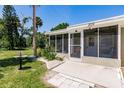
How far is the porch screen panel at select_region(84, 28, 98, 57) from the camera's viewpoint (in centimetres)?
971

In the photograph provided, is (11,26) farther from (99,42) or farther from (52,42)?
(99,42)

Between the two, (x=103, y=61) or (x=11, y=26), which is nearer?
(x=103, y=61)

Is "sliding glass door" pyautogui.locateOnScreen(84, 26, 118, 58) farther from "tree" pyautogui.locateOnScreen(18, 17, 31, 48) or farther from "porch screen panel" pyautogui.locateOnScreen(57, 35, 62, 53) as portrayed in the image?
"tree" pyautogui.locateOnScreen(18, 17, 31, 48)

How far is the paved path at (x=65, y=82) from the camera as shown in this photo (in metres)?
6.32

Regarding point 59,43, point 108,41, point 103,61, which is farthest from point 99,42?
point 59,43

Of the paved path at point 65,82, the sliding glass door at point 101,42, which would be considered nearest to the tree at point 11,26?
the sliding glass door at point 101,42

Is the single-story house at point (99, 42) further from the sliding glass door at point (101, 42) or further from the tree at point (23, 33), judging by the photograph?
the tree at point (23, 33)

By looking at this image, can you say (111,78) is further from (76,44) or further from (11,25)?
(11,25)

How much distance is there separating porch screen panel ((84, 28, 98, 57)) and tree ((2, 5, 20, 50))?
31010 mm

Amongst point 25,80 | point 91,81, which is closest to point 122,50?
point 91,81

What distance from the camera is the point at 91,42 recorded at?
9.99 metres

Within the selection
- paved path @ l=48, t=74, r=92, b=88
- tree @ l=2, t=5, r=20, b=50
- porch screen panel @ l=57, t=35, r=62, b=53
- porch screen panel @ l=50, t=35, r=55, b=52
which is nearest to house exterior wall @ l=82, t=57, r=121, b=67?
paved path @ l=48, t=74, r=92, b=88

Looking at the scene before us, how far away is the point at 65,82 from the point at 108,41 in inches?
155

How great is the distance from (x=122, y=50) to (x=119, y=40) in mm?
1004
